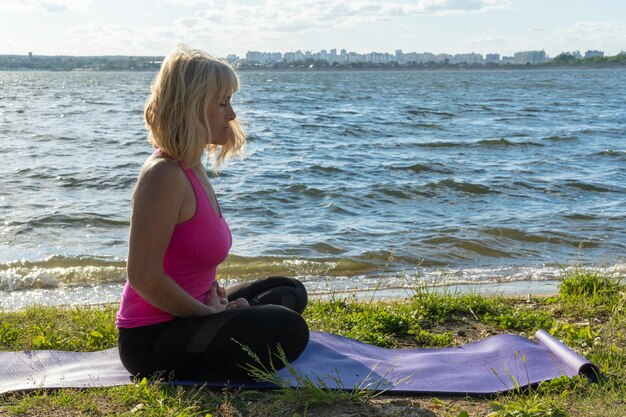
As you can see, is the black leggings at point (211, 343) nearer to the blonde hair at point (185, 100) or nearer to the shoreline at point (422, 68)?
the blonde hair at point (185, 100)

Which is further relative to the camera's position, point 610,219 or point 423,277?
point 610,219

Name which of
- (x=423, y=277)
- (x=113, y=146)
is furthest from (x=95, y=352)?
(x=113, y=146)

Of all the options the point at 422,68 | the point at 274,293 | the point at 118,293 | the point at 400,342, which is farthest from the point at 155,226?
the point at 422,68

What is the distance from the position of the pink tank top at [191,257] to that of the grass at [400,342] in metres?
0.35

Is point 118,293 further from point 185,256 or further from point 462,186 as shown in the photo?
point 462,186

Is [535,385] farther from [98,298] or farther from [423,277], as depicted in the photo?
[98,298]

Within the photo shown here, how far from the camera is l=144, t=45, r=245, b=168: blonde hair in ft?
12.9

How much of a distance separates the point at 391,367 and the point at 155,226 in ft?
5.11

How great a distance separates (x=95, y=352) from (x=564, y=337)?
113 inches

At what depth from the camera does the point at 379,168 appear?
16.3 meters

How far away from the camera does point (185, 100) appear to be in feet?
12.9

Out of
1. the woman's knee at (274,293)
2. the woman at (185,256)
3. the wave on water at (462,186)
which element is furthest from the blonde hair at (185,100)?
the wave on water at (462,186)

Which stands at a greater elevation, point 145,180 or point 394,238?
point 145,180

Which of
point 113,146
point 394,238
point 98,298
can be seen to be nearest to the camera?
point 98,298
